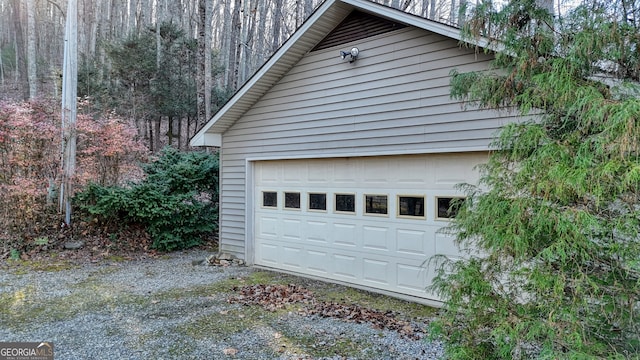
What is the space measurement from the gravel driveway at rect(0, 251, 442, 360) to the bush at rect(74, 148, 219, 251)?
1684mm

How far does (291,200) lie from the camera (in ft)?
23.4

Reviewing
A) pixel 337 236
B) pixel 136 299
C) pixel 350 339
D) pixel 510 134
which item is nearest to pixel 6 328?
pixel 136 299

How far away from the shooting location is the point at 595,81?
2105mm

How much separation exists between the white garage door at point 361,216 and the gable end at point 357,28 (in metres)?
1.97

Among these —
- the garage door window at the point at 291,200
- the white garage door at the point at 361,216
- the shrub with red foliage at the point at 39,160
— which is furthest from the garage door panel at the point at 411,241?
the shrub with red foliage at the point at 39,160

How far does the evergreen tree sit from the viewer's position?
1.82 m

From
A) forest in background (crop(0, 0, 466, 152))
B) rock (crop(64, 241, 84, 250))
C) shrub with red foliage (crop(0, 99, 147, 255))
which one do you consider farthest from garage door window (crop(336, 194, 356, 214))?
shrub with red foliage (crop(0, 99, 147, 255))

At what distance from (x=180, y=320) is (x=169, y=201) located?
14.6 ft

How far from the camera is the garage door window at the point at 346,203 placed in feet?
20.5

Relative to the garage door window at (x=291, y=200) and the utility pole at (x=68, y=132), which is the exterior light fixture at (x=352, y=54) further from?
the utility pole at (x=68, y=132)

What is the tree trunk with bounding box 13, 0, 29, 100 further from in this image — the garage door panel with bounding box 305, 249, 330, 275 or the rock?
the garage door panel with bounding box 305, 249, 330, 275

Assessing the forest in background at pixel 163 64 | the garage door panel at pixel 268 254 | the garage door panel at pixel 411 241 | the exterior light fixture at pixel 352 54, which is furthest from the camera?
the forest in background at pixel 163 64

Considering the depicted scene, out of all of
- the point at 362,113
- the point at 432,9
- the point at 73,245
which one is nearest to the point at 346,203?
the point at 362,113

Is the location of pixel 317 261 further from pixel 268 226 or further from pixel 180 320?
pixel 180 320
